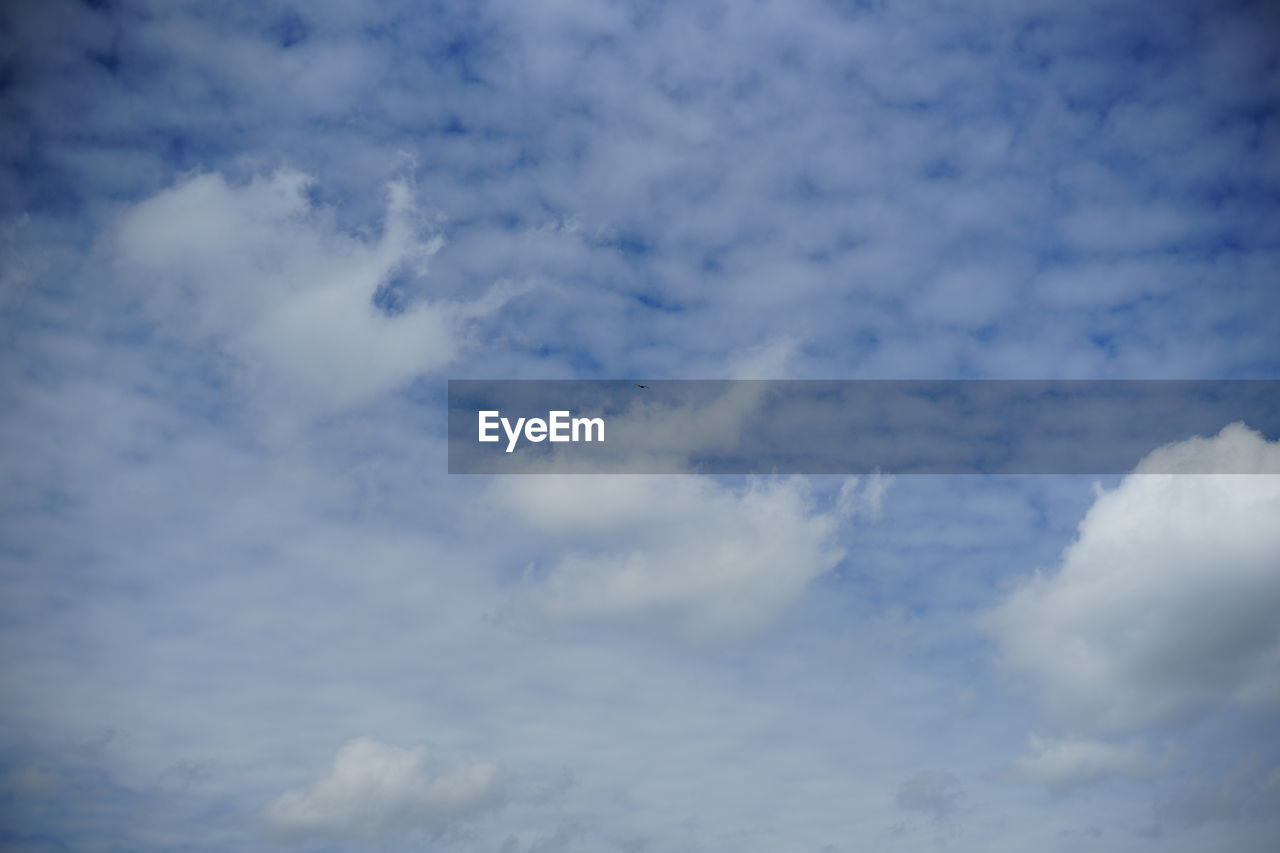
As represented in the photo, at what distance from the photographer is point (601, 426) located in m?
83.7

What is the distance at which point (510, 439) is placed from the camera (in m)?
81.5

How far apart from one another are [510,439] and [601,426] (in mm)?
11387
